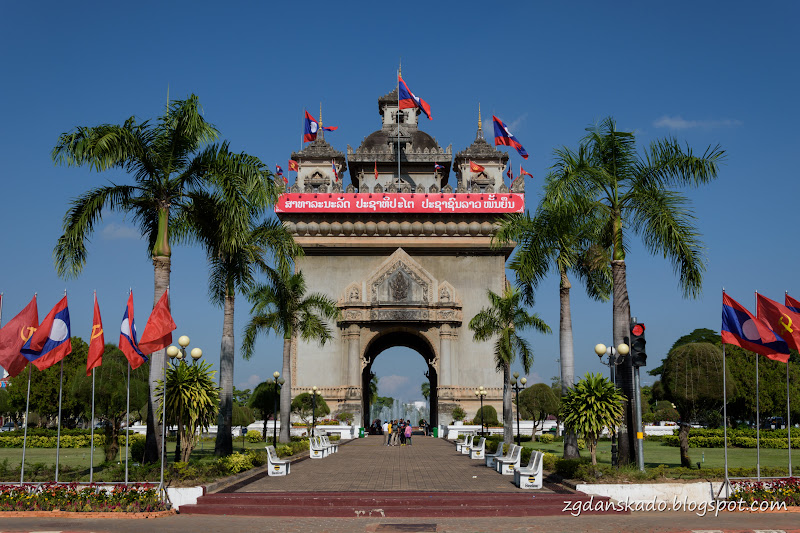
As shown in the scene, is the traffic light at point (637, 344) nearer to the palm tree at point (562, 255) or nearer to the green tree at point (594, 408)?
the green tree at point (594, 408)

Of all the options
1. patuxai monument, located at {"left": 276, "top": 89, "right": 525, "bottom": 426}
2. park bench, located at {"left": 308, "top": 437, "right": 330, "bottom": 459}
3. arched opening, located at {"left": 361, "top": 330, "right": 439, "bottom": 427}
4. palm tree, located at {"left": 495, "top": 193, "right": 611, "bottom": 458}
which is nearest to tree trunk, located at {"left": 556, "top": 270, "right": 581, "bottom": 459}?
palm tree, located at {"left": 495, "top": 193, "right": 611, "bottom": 458}

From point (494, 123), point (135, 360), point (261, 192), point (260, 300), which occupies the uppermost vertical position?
point (494, 123)

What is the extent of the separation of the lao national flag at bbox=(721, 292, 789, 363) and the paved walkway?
18.2 feet

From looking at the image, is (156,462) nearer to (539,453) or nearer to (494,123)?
(539,453)

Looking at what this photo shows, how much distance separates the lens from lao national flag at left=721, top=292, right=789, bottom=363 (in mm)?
16484

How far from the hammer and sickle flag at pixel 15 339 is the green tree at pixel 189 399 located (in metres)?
3.19

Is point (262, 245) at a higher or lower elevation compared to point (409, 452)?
higher

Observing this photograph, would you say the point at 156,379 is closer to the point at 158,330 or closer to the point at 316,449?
the point at 158,330

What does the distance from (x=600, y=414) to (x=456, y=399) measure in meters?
32.7

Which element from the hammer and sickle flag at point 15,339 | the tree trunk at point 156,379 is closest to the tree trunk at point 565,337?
the tree trunk at point 156,379

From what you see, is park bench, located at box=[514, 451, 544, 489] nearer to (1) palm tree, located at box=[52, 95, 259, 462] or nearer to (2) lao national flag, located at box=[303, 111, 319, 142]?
(1) palm tree, located at box=[52, 95, 259, 462]

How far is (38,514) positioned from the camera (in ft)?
48.3

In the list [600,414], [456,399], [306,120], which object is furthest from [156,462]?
[306,120]

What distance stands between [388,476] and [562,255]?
30.0ft
